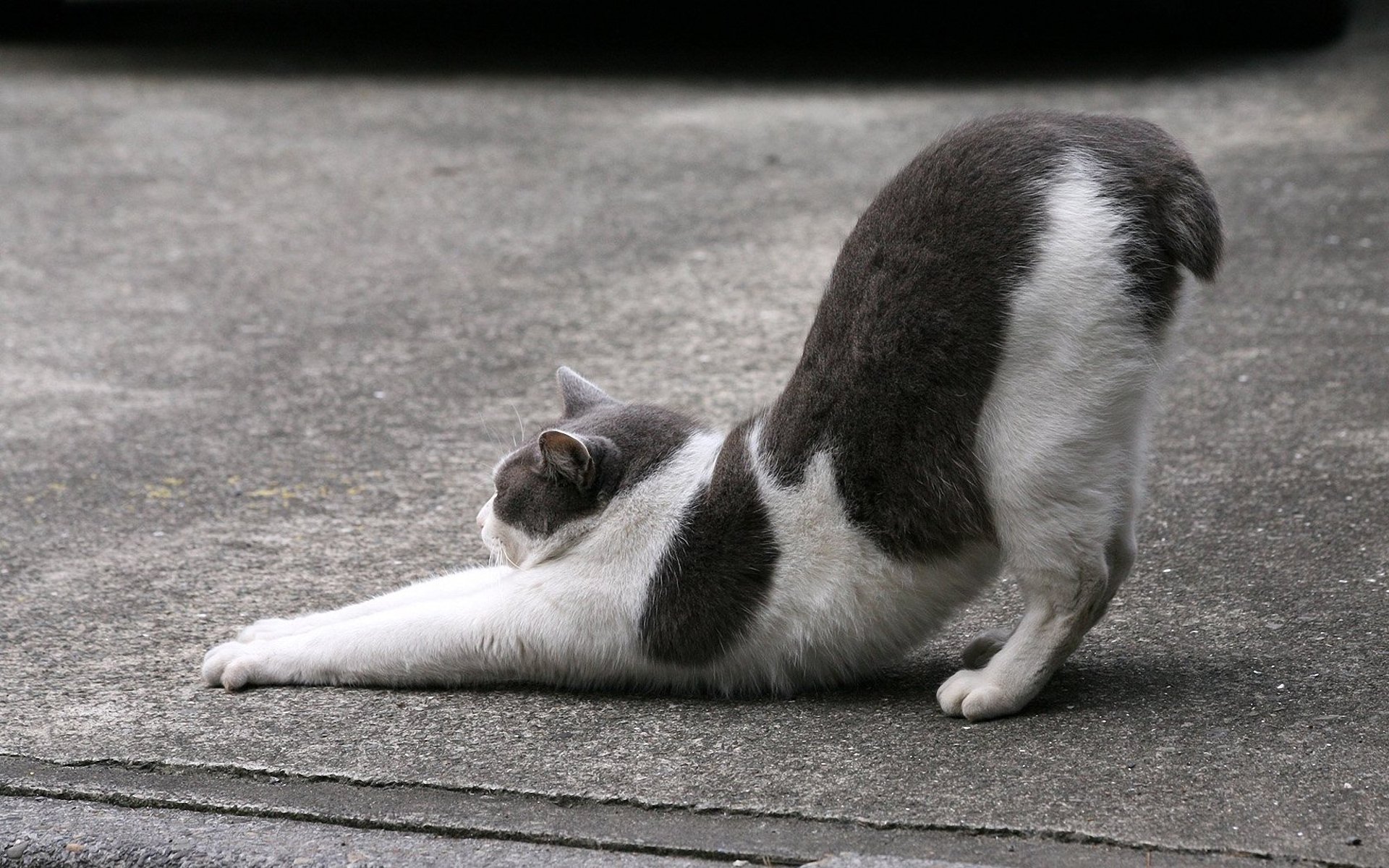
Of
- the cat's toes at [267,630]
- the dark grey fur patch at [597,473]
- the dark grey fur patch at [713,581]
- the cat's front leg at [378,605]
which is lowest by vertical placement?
the cat's toes at [267,630]

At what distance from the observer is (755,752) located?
2.67m

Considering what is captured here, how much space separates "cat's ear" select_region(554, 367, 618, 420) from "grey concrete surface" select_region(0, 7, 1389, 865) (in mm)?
590

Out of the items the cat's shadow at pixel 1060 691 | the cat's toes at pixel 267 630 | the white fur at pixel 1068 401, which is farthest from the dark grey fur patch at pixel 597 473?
the white fur at pixel 1068 401

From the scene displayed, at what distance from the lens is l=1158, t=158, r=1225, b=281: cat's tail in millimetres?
2633

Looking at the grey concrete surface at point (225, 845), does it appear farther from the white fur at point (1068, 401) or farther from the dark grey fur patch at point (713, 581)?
the white fur at point (1068, 401)

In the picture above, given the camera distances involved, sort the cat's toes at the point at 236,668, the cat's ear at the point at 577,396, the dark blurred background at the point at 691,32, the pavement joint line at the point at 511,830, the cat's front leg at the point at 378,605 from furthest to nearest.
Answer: the dark blurred background at the point at 691,32
the cat's ear at the point at 577,396
the cat's front leg at the point at 378,605
the cat's toes at the point at 236,668
the pavement joint line at the point at 511,830

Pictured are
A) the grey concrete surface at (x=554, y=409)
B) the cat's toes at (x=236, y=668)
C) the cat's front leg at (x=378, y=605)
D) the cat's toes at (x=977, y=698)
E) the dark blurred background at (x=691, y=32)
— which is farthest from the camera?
the dark blurred background at (x=691, y=32)

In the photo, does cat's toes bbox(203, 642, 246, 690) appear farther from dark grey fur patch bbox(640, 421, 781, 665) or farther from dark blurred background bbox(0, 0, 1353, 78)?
dark blurred background bbox(0, 0, 1353, 78)

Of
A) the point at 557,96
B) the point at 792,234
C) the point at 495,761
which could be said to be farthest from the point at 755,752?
the point at 557,96

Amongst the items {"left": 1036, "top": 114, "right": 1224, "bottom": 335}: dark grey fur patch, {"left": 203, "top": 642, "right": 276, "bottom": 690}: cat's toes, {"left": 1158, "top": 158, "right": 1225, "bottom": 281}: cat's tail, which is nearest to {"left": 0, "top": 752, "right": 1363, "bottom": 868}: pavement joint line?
{"left": 203, "top": 642, "right": 276, "bottom": 690}: cat's toes

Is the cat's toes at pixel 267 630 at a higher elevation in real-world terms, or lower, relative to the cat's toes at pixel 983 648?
lower

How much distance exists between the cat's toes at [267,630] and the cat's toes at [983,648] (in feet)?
4.35

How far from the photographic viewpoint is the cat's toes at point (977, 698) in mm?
2717

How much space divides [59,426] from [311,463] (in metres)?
0.82
